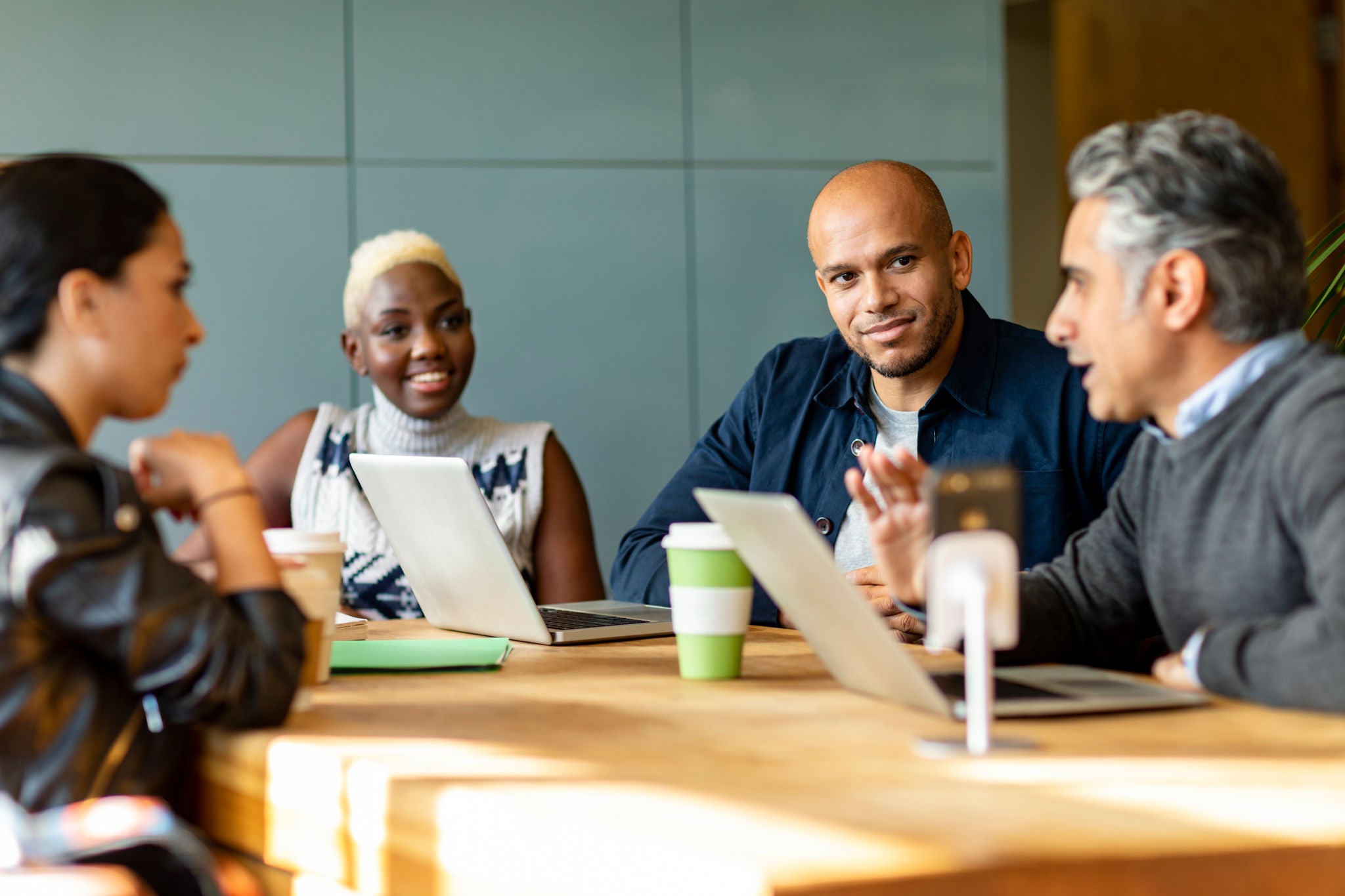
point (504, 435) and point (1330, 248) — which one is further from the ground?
point (1330, 248)

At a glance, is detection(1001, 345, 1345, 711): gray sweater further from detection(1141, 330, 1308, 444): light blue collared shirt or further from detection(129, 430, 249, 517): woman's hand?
detection(129, 430, 249, 517): woman's hand

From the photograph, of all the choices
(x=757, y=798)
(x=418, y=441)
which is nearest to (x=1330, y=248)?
(x=418, y=441)

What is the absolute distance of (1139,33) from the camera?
15.9 feet

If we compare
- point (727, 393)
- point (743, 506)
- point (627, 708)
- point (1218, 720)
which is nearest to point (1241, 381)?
point (1218, 720)

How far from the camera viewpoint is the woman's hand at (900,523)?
1.29m

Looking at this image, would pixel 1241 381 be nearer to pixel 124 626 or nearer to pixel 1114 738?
pixel 1114 738

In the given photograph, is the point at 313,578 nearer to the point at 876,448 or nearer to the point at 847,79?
the point at 876,448

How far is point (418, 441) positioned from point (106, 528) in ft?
6.12

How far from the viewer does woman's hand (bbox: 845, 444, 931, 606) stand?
1288 millimetres

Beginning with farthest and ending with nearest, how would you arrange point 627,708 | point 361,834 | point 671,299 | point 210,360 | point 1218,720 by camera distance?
point 671,299 < point 210,360 < point 627,708 < point 1218,720 < point 361,834

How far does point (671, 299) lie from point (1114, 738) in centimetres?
263

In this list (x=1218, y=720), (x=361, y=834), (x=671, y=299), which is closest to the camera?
(x=361, y=834)

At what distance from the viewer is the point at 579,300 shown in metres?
3.49

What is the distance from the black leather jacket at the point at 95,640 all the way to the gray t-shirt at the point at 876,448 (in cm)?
119
